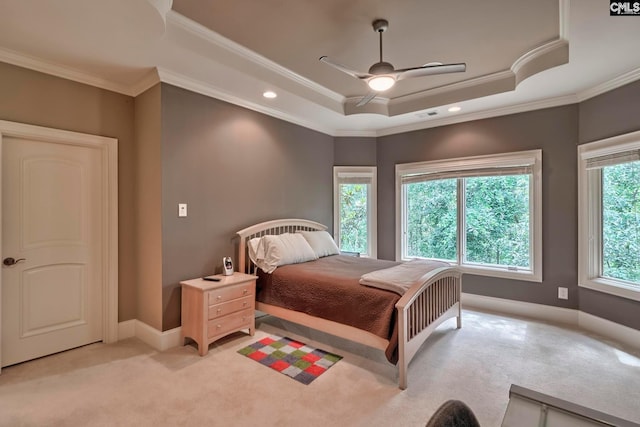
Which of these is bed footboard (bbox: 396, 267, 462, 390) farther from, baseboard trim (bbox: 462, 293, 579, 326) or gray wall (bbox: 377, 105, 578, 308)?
gray wall (bbox: 377, 105, 578, 308)

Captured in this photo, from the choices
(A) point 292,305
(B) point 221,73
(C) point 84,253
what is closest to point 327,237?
(A) point 292,305

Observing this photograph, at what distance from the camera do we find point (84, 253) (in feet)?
10.2

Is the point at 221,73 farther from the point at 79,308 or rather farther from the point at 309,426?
the point at 309,426

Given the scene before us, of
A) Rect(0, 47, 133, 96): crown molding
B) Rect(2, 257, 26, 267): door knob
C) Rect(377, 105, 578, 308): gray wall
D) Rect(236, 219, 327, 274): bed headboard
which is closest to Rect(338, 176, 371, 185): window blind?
Rect(236, 219, 327, 274): bed headboard

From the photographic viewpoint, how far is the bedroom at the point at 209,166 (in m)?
3.04

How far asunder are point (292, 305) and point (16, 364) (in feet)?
7.93

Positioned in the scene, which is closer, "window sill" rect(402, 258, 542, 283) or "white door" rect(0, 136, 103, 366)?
"white door" rect(0, 136, 103, 366)

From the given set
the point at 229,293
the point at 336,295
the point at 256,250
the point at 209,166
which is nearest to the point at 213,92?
the point at 209,166

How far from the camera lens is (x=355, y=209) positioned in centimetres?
535

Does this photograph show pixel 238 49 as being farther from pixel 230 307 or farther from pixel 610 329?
pixel 610 329

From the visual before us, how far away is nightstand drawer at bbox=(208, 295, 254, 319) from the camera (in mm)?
2932

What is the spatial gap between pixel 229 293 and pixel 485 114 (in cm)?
395

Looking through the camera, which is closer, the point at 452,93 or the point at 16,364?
the point at 16,364

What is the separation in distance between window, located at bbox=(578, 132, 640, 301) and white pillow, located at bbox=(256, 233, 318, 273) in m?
3.17
